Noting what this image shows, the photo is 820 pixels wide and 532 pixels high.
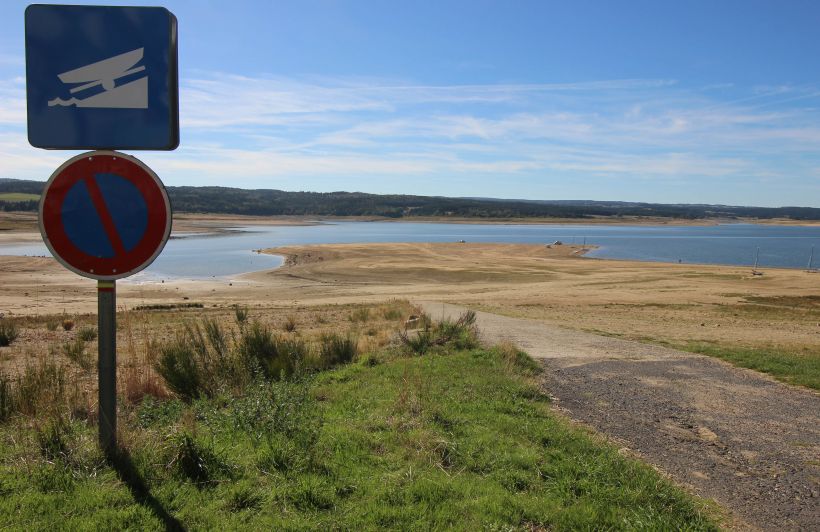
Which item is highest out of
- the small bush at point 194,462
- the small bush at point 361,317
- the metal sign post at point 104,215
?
the metal sign post at point 104,215

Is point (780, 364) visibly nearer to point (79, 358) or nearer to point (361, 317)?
point (79, 358)

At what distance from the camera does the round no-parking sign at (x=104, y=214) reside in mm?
3250

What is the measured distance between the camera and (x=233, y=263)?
181 ft

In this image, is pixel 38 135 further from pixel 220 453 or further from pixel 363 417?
pixel 363 417

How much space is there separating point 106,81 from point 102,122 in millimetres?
221

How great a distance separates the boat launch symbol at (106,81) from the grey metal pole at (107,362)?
0.98 meters

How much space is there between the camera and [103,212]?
3.27 metres

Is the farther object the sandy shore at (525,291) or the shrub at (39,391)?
the sandy shore at (525,291)

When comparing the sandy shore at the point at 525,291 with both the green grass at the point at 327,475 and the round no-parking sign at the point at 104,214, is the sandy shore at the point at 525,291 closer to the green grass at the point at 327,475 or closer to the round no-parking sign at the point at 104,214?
the green grass at the point at 327,475

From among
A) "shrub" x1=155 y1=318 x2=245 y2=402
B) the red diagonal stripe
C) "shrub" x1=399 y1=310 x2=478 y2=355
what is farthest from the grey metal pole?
"shrub" x1=399 y1=310 x2=478 y2=355

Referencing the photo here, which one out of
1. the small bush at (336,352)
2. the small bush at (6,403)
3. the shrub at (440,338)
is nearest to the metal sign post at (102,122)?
the small bush at (6,403)

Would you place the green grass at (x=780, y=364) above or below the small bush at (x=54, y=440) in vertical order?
below

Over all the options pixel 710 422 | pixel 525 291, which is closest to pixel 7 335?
pixel 710 422

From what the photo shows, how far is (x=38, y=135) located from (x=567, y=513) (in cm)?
361
